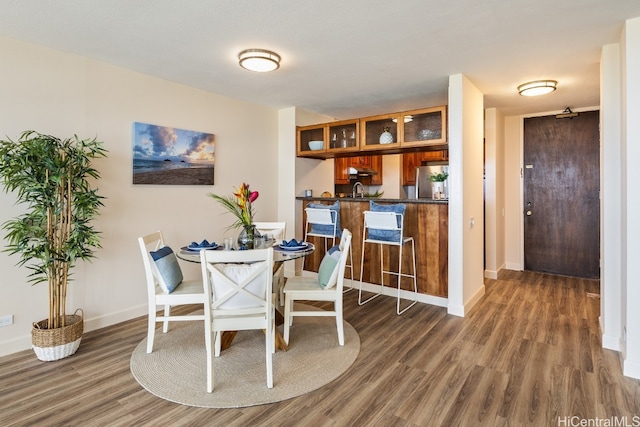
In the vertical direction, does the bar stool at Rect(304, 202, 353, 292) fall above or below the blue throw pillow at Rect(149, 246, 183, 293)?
above

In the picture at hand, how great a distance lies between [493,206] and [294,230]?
9.57 feet

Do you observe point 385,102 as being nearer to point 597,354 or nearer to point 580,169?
point 580,169

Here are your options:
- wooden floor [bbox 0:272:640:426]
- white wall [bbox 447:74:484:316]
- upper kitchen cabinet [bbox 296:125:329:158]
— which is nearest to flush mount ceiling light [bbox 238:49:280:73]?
upper kitchen cabinet [bbox 296:125:329:158]

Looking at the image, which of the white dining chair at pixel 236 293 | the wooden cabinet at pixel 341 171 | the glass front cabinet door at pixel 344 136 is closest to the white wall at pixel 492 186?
the glass front cabinet door at pixel 344 136

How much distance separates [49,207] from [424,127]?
11.6ft

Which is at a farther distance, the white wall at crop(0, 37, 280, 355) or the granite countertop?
the granite countertop

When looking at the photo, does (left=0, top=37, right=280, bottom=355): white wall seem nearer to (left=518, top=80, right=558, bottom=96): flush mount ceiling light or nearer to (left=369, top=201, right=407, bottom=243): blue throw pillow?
(left=369, top=201, right=407, bottom=243): blue throw pillow

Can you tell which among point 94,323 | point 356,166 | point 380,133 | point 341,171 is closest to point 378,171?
point 356,166

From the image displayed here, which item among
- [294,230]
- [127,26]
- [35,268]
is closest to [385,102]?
[294,230]

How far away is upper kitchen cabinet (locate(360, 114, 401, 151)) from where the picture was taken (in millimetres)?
3998

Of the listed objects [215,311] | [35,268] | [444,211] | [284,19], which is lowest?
[215,311]

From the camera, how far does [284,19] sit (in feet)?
7.59

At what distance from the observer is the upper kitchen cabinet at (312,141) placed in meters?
4.63

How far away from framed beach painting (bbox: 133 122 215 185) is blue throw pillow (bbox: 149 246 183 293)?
1108 mm
